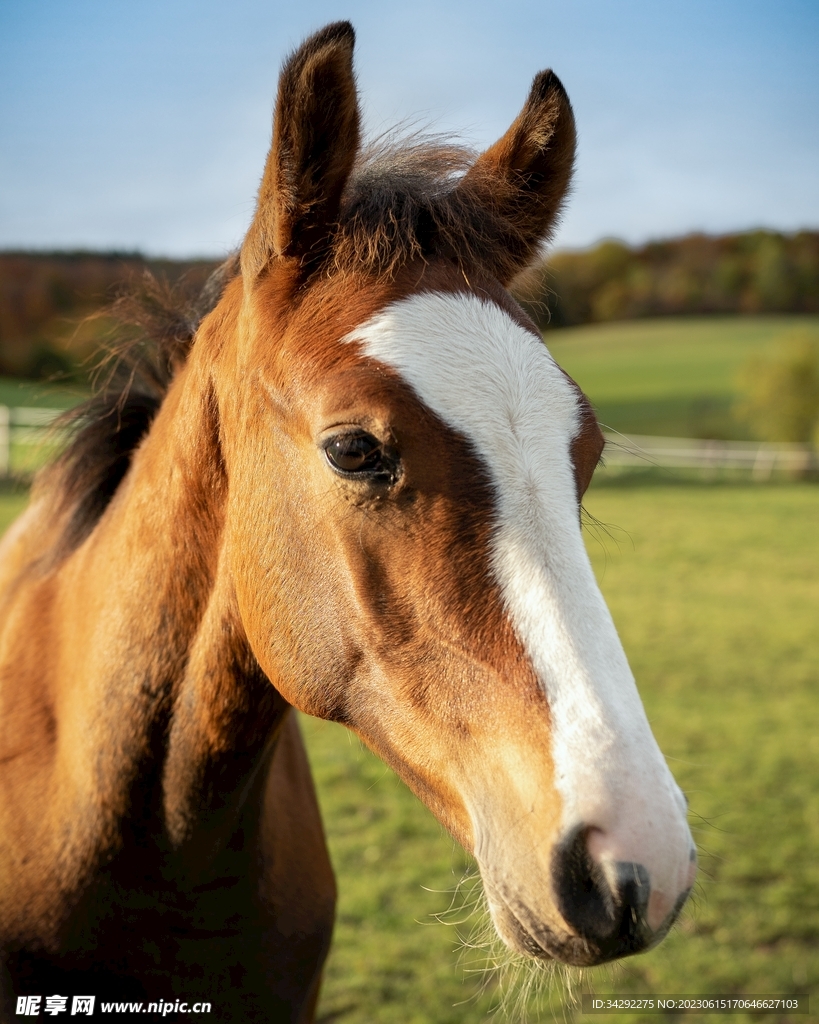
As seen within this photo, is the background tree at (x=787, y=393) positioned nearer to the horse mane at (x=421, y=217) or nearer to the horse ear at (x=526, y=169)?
the horse ear at (x=526, y=169)

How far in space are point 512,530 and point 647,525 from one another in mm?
15958

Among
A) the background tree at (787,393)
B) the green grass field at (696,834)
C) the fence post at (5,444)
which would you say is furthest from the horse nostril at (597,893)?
the background tree at (787,393)

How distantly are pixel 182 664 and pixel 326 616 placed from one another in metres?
0.50

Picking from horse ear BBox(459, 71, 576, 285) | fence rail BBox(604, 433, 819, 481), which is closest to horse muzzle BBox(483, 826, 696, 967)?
horse ear BBox(459, 71, 576, 285)

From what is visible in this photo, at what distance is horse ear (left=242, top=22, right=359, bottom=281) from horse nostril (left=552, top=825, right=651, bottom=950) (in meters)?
1.20

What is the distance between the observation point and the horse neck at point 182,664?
175 cm

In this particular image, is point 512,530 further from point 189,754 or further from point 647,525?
point 647,525

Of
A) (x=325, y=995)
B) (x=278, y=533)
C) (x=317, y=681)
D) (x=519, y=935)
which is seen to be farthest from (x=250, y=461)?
(x=325, y=995)

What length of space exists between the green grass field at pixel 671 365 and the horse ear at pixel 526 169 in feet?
116

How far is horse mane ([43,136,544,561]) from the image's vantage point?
1598 mm

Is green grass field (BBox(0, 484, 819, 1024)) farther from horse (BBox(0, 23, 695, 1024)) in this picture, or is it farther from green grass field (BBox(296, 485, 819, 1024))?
horse (BBox(0, 23, 695, 1024))

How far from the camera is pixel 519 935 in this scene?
1.25m

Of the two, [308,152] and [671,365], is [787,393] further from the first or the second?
[308,152]

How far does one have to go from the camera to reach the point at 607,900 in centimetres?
114
